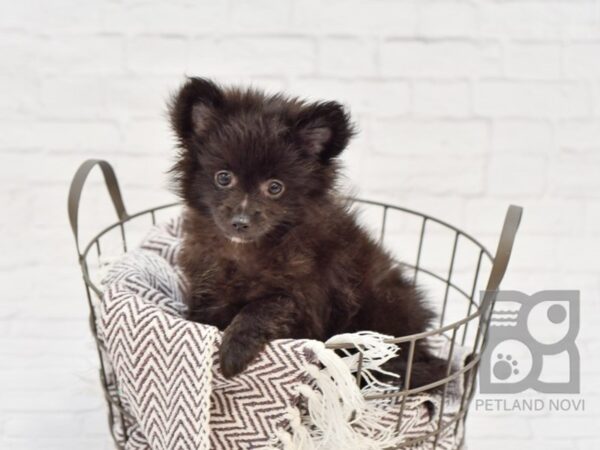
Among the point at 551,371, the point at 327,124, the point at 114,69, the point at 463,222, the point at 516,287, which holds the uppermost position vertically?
the point at 114,69

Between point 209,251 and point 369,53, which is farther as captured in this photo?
point 369,53

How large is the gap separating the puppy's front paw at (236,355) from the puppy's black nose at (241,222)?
0.21 meters

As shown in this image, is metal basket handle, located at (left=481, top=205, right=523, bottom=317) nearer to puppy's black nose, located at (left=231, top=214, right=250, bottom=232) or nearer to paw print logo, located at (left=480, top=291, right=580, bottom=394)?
paw print logo, located at (left=480, top=291, right=580, bottom=394)

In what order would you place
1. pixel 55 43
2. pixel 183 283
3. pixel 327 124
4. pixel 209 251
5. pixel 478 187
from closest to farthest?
pixel 327 124
pixel 209 251
pixel 183 283
pixel 55 43
pixel 478 187

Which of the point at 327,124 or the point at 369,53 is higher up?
the point at 369,53

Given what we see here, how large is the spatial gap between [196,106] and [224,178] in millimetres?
168

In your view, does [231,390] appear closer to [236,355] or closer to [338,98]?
[236,355]

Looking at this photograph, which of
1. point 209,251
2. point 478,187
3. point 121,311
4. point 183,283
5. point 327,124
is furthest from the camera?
point 478,187

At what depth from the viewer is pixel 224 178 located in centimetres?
140

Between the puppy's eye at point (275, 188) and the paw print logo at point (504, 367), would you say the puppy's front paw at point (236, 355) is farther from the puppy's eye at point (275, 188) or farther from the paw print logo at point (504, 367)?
the paw print logo at point (504, 367)

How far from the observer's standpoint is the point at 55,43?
2.10m

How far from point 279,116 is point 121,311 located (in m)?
0.47

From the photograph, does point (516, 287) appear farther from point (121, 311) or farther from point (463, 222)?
point (121, 311)

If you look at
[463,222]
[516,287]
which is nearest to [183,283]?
[463,222]
